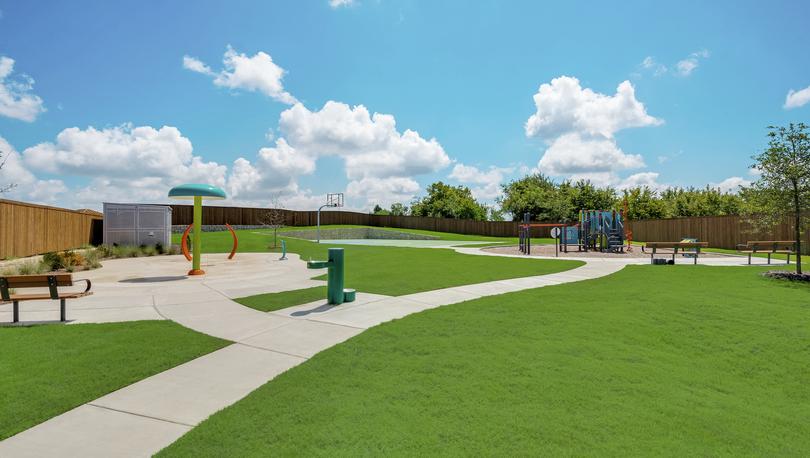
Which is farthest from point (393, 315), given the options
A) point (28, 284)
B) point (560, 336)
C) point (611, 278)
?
point (611, 278)

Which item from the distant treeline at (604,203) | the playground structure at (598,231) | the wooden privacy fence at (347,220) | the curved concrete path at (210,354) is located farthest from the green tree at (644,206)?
the curved concrete path at (210,354)

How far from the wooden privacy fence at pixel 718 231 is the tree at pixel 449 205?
137ft

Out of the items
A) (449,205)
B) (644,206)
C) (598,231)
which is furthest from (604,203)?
(598,231)

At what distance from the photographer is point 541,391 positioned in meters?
4.11

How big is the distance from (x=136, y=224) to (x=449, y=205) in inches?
2197

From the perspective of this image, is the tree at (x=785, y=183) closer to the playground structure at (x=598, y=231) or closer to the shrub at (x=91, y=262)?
the playground structure at (x=598, y=231)

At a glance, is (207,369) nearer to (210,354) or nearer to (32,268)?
(210,354)

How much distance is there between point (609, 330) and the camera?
6.39 m

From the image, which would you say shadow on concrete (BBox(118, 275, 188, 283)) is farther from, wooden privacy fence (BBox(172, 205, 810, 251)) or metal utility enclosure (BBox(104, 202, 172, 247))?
wooden privacy fence (BBox(172, 205, 810, 251))

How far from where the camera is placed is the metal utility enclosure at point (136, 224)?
980 inches

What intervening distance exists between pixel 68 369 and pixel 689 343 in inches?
315

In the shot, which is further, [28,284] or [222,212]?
[222,212]

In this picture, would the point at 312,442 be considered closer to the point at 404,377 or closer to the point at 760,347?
the point at 404,377

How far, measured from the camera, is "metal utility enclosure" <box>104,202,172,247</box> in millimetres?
24891
